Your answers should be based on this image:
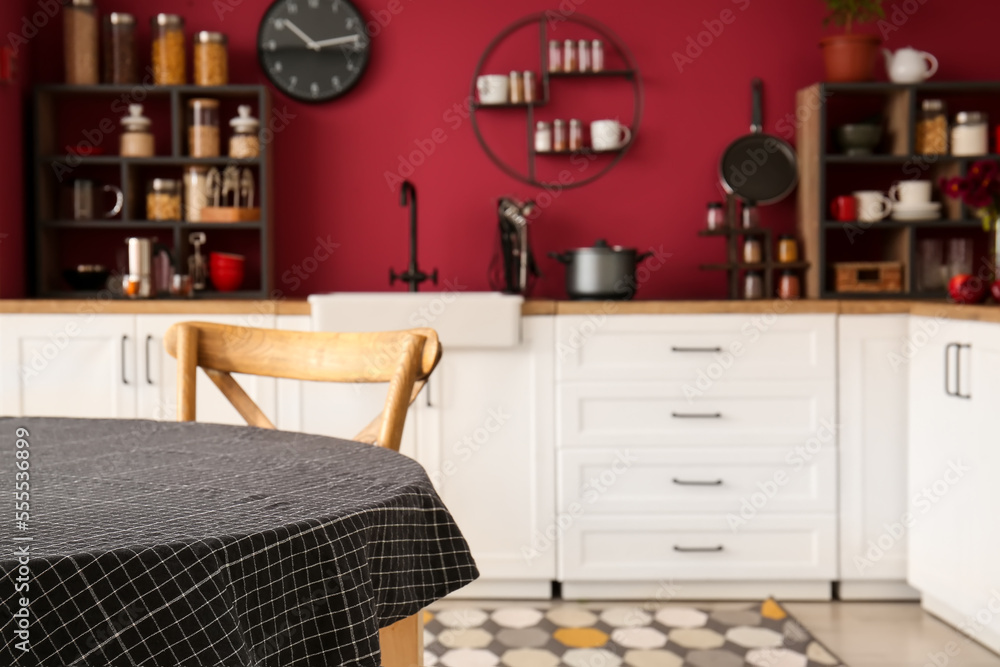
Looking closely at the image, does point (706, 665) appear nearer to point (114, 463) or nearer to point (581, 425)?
point (581, 425)

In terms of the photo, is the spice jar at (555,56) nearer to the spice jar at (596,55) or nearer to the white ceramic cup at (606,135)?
the spice jar at (596,55)

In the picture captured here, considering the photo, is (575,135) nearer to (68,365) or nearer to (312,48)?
(312,48)

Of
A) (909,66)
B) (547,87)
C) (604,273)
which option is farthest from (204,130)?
(909,66)

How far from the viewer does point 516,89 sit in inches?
142

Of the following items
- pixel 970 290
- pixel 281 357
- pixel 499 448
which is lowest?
pixel 499 448

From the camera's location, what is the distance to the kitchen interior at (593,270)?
300 cm

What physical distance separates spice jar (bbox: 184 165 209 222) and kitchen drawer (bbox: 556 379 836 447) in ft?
4.59

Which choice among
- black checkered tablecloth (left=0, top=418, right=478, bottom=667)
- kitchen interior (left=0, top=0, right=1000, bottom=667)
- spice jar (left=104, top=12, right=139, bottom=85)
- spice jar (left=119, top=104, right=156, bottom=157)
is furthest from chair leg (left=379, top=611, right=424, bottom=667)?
spice jar (left=104, top=12, right=139, bottom=85)

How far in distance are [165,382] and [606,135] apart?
1664 millimetres

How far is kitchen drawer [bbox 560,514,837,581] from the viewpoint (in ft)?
10.2

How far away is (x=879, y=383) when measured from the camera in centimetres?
311

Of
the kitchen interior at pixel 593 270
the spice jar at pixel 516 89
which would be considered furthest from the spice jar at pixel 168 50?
the spice jar at pixel 516 89

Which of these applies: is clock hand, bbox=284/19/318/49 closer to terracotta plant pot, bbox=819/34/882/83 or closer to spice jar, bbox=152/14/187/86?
spice jar, bbox=152/14/187/86

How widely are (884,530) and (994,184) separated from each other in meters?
1.05
